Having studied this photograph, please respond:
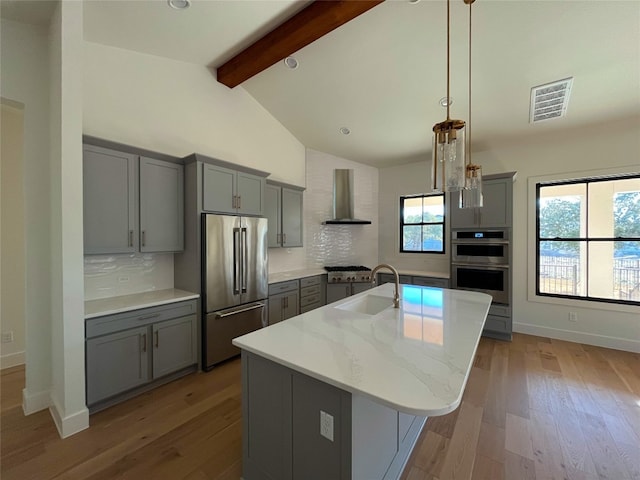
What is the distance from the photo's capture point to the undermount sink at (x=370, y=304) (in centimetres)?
227

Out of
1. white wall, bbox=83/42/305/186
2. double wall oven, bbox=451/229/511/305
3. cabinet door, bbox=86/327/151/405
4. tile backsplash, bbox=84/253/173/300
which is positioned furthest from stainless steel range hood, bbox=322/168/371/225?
cabinet door, bbox=86/327/151/405

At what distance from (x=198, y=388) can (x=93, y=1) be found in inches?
136

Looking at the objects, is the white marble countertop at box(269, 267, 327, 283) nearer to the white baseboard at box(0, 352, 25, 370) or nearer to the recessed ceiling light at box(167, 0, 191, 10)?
the white baseboard at box(0, 352, 25, 370)

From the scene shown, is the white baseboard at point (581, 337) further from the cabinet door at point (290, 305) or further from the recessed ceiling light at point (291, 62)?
the recessed ceiling light at point (291, 62)

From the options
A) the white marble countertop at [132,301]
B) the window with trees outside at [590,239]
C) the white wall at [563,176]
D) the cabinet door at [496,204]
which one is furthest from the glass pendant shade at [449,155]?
the window with trees outside at [590,239]

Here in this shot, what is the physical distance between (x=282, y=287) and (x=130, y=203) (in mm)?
2036

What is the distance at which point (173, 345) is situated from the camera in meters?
2.57

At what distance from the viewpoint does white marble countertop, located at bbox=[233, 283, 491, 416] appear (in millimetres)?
950

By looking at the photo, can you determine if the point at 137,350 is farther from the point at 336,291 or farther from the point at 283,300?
the point at 336,291

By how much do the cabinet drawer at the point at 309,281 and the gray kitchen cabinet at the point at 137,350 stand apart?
1.66 meters

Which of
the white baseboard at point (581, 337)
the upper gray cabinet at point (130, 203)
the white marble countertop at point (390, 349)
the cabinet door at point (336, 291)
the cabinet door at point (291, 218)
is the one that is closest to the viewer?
the white marble countertop at point (390, 349)

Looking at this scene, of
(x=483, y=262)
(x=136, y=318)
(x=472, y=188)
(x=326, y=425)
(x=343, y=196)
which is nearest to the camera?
(x=326, y=425)

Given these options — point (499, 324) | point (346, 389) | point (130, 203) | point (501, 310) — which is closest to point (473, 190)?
point (346, 389)

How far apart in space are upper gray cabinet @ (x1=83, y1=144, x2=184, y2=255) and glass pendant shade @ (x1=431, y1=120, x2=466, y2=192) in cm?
256
